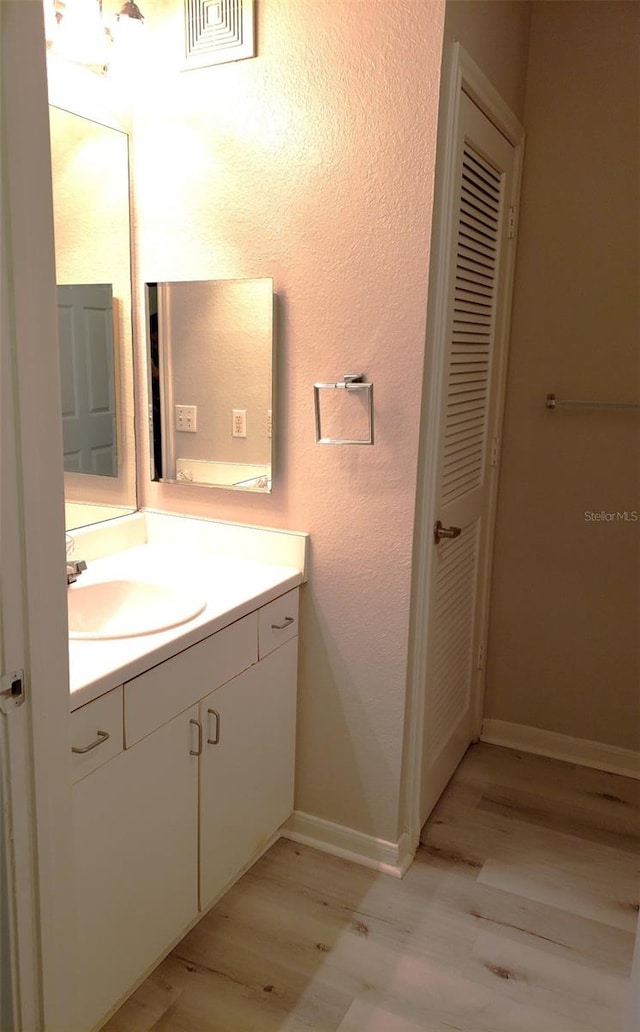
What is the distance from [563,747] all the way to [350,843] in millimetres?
980

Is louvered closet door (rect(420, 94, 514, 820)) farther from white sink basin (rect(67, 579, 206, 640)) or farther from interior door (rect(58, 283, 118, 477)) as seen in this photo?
interior door (rect(58, 283, 118, 477))

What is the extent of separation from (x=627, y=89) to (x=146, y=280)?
1.55 m

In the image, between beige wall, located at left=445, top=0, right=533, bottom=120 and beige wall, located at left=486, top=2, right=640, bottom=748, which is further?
beige wall, located at left=486, top=2, right=640, bottom=748

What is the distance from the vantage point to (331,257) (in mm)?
1861

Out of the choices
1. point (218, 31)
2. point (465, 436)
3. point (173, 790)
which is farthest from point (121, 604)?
point (218, 31)

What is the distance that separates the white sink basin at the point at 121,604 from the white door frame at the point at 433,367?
61 cm

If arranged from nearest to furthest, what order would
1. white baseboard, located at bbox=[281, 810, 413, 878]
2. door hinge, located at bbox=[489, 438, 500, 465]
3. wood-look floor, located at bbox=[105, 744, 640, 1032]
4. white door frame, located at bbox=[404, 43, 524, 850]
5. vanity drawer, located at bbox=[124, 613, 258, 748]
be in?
vanity drawer, located at bbox=[124, 613, 258, 748] < wood-look floor, located at bbox=[105, 744, 640, 1032] < white door frame, located at bbox=[404, 43, 524, 850] < white baseboard, located at bbox=[281, 810, 413, 878] < door hinge, located at bbox=[489, 438, 500, 465]

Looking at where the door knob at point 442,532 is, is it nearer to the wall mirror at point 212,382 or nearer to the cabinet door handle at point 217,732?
the wall mirror at point 212,382

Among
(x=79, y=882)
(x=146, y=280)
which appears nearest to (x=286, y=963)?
A: (x=79, y=882)

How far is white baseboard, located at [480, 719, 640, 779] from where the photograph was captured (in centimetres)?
262

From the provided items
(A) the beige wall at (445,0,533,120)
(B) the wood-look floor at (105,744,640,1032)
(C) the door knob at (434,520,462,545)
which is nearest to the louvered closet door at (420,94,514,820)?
(C) the door knob at (434,520,462,545)

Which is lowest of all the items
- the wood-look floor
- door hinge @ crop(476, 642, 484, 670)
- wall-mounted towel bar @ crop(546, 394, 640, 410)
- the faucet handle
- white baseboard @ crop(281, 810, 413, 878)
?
the wood-look floor

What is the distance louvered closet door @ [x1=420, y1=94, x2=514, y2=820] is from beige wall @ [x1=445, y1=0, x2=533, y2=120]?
0.13m

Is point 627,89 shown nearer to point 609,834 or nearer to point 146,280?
point 146,280
